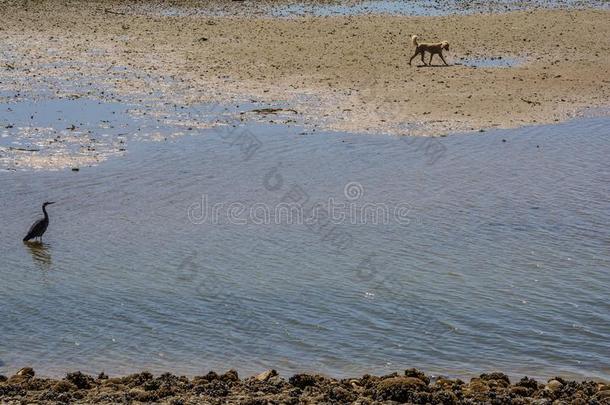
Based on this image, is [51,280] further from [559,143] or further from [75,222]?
[559,143]

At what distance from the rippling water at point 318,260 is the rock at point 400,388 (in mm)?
1103

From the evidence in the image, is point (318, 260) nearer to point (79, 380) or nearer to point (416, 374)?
point (416, 374)

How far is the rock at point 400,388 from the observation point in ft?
30.8

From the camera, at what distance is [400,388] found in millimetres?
9484

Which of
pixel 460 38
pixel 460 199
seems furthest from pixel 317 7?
pixel 460 199

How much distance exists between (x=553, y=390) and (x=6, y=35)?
23.8 meters

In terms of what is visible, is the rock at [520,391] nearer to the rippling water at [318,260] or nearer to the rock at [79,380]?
the rippling water at [318,260]

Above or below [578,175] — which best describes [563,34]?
above

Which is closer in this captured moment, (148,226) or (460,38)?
(148,226)

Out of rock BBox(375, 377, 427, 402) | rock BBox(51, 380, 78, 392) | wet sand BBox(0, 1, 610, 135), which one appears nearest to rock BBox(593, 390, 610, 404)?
rock BBox(375, 377, 427, 402)

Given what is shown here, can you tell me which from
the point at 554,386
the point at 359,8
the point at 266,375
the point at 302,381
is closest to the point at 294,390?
the point at 302,381

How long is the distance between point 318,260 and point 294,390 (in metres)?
4.64

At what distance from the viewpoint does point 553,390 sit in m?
9.70

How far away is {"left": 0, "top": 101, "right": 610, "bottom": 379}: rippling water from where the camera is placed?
11289 millimetres
